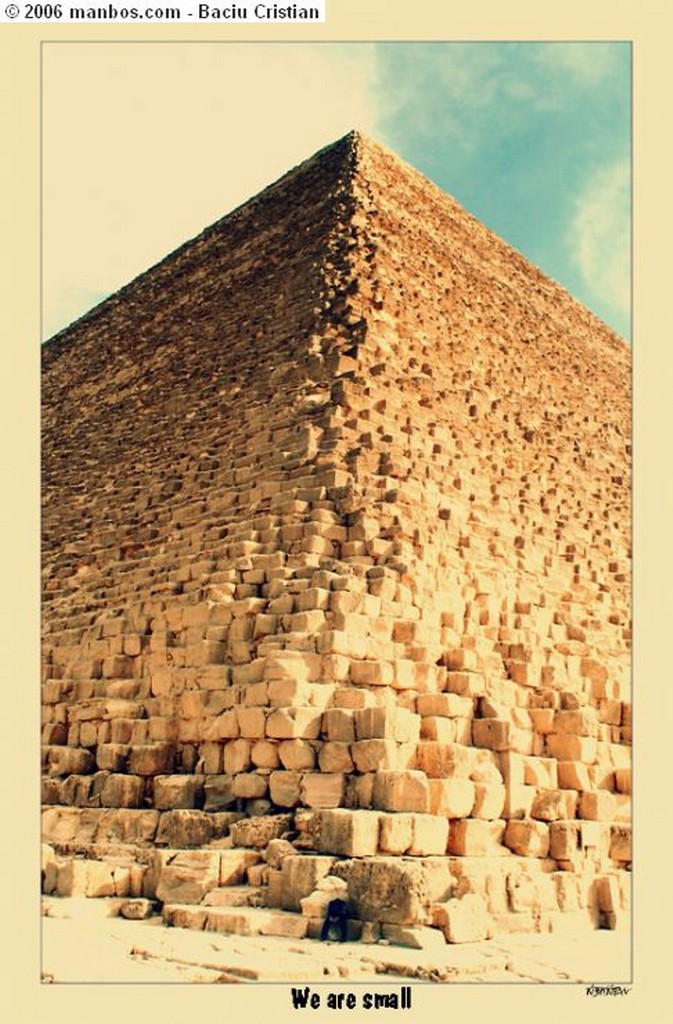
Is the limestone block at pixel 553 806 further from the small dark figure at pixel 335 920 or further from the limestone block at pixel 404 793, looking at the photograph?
the small dark figure at pixel 335 920

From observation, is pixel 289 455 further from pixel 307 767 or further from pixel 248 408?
pixel 307 767

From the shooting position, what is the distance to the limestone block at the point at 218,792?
28.1ft

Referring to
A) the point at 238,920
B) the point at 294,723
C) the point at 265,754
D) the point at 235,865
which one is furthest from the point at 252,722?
the point at 238,920

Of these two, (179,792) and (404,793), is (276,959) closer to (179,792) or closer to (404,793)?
(404,793)

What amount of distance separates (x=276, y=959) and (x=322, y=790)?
190cm

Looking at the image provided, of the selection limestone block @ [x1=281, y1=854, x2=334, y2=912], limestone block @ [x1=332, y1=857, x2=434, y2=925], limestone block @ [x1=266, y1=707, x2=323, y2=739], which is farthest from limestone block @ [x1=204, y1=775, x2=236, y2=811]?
limestone block @ [x1=332, y1=857, x2=434, y2=925]

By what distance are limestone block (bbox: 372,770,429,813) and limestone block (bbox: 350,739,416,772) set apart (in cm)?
16

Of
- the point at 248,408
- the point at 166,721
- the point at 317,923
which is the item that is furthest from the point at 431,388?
the point at 317,923

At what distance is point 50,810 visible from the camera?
934 cm

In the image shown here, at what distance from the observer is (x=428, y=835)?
785 centimetres

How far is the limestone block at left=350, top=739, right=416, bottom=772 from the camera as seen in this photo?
807cm

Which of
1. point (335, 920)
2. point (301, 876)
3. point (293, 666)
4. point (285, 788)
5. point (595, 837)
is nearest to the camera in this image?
point (335, 920)
